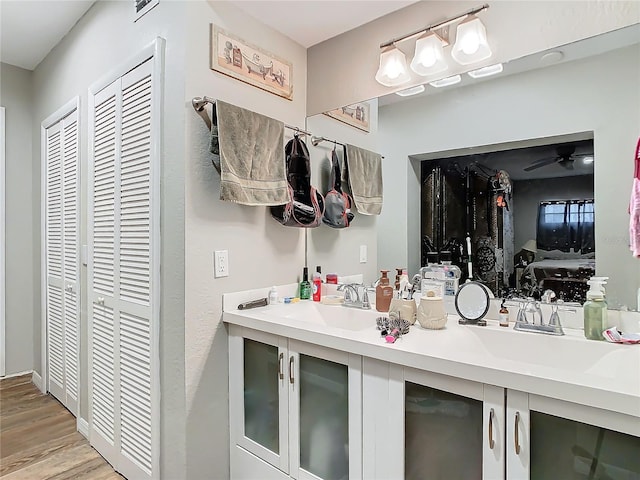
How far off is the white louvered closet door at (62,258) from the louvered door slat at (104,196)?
16.5 inches

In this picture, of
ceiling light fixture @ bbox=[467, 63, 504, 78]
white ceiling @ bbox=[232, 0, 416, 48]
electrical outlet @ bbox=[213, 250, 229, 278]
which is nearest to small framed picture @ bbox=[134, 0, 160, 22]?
white ceiling @ bbox=[232, 0, 416, 48]

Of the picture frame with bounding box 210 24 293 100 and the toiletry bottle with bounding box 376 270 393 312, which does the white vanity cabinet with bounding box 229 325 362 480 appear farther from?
the picture frame with bounding box 210 24 293 100

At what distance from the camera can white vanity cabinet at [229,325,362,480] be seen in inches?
57.8

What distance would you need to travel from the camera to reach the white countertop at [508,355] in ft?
3.18

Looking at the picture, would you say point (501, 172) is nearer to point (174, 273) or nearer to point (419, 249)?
point (419, 249)

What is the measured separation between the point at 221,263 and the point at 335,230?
747mm

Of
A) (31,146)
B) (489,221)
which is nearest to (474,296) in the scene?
(489,221)

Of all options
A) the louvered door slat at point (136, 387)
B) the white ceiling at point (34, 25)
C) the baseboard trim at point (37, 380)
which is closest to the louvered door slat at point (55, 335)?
the baseboard trim at point (37, 380)

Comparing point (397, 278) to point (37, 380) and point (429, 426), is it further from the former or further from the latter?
point (37, 380)

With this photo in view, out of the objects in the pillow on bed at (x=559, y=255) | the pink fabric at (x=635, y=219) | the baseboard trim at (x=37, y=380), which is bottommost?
the baseboard trim at (x=37, y=380)

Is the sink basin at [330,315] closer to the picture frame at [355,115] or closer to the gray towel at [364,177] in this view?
the gray towel at [364,177]

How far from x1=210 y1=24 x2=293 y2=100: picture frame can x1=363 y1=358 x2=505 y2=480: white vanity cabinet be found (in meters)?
1.48

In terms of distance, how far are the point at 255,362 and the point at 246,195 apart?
780 mm

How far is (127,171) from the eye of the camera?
200 cm
